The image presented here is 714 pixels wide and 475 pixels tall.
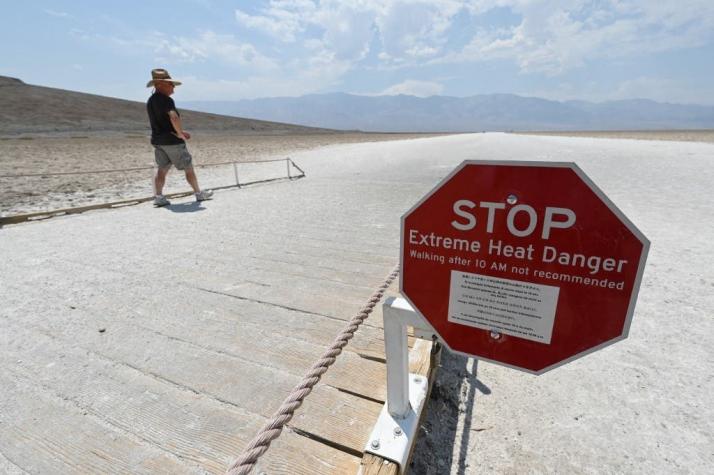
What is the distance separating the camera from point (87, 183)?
9.55m

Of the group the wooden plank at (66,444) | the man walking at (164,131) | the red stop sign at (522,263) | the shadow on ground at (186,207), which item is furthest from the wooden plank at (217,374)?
the man walking at (164,131)

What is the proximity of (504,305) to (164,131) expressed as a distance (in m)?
6.35

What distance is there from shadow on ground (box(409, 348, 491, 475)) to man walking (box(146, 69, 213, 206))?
5.32 meters

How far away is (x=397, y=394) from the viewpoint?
1497mm

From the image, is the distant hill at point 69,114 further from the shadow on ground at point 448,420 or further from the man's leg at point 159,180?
the shadow on ground at point 448,420

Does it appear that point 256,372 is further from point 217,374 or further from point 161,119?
point 161,119

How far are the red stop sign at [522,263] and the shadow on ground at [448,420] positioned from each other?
0.91m

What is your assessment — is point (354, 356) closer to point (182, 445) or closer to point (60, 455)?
point (182, 445)

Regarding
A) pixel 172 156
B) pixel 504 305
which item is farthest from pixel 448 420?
Answer: pixel 172 156

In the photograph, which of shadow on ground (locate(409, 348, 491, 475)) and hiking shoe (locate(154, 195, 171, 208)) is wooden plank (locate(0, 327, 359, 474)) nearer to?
shadow on ground (locate(409, 348, 491, 475))

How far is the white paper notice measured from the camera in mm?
1038

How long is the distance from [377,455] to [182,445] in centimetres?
85

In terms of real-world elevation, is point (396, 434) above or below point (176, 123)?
below

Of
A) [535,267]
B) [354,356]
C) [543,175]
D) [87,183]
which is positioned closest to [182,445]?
[354,356]
